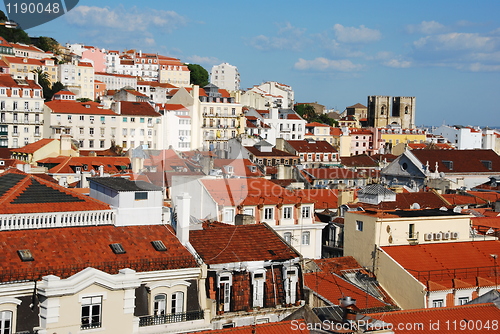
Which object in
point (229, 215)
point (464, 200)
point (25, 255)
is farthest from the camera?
point (464, 200)

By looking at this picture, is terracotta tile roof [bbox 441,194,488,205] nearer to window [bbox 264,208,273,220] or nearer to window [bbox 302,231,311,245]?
window [bbox 302,231,311,245]

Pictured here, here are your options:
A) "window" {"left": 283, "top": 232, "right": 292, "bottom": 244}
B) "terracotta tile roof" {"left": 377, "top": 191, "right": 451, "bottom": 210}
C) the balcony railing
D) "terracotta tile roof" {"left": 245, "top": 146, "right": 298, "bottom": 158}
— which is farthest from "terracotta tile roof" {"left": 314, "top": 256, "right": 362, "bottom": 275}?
"terracotta tile roof" {"left": 245, "top": 146, "right": 298, "bottom": 158}

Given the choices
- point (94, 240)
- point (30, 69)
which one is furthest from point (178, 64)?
point (94, 240)

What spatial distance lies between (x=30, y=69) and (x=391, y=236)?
109 meters

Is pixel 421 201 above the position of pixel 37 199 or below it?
below

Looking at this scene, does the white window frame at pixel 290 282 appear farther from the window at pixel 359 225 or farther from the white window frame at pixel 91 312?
the window at pixel 359 225

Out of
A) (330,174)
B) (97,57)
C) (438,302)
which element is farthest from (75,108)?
(97,57)

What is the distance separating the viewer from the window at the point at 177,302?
733 inches

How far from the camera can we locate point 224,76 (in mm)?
162625

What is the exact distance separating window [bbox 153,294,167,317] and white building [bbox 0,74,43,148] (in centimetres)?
7345

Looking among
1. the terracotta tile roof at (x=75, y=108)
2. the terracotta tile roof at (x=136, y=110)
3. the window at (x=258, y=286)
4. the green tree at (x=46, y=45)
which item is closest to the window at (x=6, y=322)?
the window at (x=258, y=286)

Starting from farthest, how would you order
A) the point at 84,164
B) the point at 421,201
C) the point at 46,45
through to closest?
1. the point at 46,45
2. the point at 84,164
3. the point at 421,201

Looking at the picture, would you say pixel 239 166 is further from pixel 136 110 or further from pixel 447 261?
pixel 136 110

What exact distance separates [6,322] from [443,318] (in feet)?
39.4
